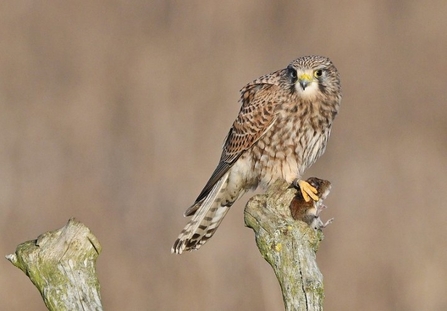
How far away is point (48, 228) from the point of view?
25.1 feet

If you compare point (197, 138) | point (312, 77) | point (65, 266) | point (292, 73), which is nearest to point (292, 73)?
point (292, 73)

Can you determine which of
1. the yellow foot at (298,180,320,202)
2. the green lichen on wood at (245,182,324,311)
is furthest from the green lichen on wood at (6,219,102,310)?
the yellow foot at (298,180,320,202)

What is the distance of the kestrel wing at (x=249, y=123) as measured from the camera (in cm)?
613

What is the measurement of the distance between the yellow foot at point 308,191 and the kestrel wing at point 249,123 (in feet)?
2.98

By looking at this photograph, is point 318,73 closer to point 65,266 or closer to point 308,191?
point 308,191

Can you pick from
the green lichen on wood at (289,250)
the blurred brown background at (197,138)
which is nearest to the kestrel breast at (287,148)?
the blurred brown background at (197,138)

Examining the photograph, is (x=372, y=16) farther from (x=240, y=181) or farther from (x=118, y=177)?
(x=240, y=181)

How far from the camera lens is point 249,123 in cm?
616

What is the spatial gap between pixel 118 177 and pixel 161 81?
86 cm

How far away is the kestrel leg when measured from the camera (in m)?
4.96

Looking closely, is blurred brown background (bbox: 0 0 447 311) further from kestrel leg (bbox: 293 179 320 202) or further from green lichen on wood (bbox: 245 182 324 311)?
green lichen on wood (bbox: 245 182 324 311)

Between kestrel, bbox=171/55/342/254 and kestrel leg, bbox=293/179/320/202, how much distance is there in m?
0.69

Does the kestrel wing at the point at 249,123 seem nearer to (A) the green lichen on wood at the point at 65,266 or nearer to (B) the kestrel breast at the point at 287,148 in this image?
(B) the kestrel breast at the point at 287,148

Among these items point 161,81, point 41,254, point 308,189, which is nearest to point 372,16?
point 161,81
